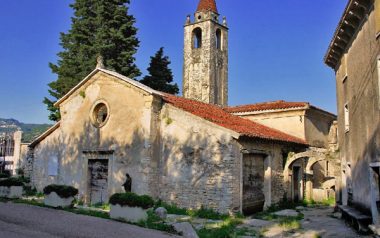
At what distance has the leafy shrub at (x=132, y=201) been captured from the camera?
11.9 meters

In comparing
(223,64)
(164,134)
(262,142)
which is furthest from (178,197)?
(223,64)

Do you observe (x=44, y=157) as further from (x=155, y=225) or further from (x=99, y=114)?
(x=155, y=225)

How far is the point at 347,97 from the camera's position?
13945mm

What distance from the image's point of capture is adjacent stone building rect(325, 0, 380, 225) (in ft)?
33.0

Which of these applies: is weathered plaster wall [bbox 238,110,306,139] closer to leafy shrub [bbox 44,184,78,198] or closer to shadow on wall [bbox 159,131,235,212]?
shadow on wall [bbox 159,131,235,212]

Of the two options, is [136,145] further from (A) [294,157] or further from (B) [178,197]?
(A) [294,157]

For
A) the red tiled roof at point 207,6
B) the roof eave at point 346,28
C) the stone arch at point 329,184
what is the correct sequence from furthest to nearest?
the red tiled roof at point 207,6 → the stone arch at point 329,184 → the roof eave at point 346,28

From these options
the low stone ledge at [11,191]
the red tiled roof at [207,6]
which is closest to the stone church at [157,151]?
the low stone ledge at [11,191]

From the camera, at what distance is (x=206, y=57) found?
4459 centimetres

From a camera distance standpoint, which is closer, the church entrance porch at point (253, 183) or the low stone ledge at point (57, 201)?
the low stone ledge at point (57, 201)

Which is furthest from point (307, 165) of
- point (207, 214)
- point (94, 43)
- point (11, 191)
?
point (94, 43)

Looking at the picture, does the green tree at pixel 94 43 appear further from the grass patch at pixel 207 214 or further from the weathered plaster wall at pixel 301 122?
the grass patch at pixel 207 214

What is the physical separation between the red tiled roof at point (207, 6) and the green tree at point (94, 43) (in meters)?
16.3

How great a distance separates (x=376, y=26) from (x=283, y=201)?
35.0 feet
